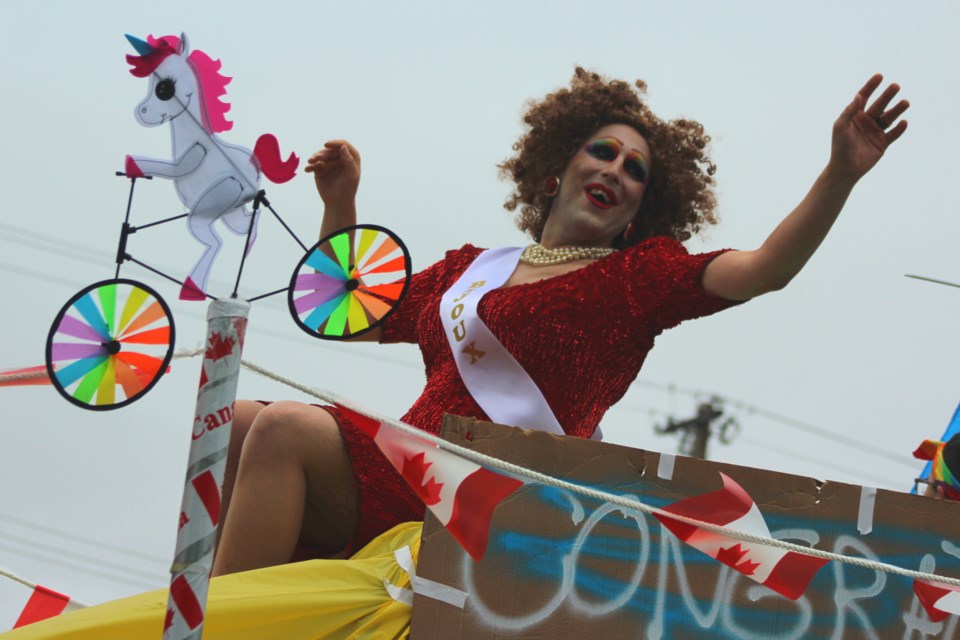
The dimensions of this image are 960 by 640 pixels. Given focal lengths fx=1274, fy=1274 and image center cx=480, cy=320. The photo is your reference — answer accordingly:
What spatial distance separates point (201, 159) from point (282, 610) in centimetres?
76

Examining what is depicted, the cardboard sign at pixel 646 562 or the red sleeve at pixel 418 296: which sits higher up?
the red sleeve at pixel 418 296

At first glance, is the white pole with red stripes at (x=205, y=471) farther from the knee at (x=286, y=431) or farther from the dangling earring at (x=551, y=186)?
the dangling earring at (x=551, y=186)

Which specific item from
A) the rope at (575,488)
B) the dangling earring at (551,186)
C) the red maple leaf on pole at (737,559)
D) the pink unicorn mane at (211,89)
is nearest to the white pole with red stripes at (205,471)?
the rope at (575,488)

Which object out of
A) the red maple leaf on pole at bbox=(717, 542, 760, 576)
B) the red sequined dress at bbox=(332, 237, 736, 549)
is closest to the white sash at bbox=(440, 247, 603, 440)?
the red sequined dress at bbox=(332, 237, 736, 549)

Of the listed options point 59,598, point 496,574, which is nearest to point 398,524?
point 496,574

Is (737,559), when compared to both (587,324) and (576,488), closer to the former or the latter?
(576,488)

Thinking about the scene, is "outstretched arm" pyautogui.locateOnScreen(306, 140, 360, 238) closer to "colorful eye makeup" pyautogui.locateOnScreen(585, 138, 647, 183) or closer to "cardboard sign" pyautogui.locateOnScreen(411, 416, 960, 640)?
"colorful eye makeup" pyautogui.locateOnScreen(585, 138, 647, 183)

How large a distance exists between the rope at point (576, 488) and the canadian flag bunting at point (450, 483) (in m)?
0.02

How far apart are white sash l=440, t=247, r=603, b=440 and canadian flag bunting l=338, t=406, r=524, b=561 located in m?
0.41

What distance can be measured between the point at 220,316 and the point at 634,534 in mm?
832

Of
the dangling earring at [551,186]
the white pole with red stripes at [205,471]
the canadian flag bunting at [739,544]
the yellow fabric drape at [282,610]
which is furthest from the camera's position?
the dangling earring at [551,186]

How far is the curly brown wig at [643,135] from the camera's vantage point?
3.05m

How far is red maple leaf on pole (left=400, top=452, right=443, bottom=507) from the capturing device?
2.12m

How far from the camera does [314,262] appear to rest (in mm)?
2062
